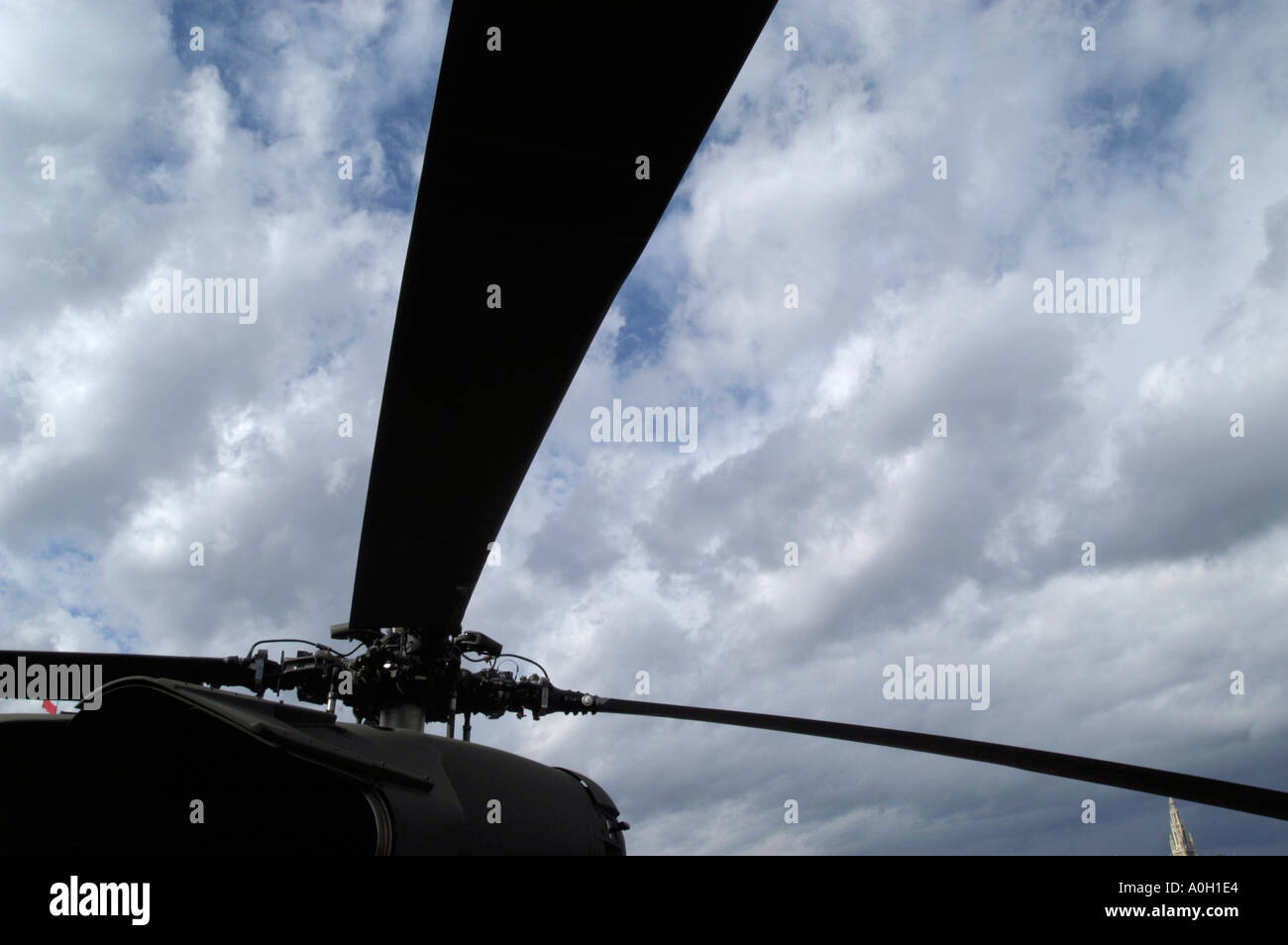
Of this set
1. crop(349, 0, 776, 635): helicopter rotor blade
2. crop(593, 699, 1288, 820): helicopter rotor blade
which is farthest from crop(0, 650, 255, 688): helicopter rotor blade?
crop(593, 699, 1288, 820): helicopter rotor blade

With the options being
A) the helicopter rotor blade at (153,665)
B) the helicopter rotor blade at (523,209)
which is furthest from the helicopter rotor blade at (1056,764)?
the helicopter rotor blade at (153,665)

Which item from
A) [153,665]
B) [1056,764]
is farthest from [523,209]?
[153,665]

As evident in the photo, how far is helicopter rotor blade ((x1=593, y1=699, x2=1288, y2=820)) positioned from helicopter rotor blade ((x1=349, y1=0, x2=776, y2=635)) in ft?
8.54

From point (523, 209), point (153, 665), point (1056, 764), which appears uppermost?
point (523, 209)

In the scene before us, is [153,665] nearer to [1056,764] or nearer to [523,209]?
[523,209]

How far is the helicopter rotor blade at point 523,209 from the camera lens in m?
2.63

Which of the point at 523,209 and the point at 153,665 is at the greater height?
the point at 523,209

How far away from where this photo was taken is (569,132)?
2949 mm

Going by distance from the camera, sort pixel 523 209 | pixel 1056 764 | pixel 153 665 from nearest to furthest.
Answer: pixel 523 209 → pixel 1056 764 → pixel 153 665

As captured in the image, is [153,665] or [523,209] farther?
[153,665]

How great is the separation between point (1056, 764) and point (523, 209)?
13.6 ft

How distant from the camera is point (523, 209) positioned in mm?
3291
